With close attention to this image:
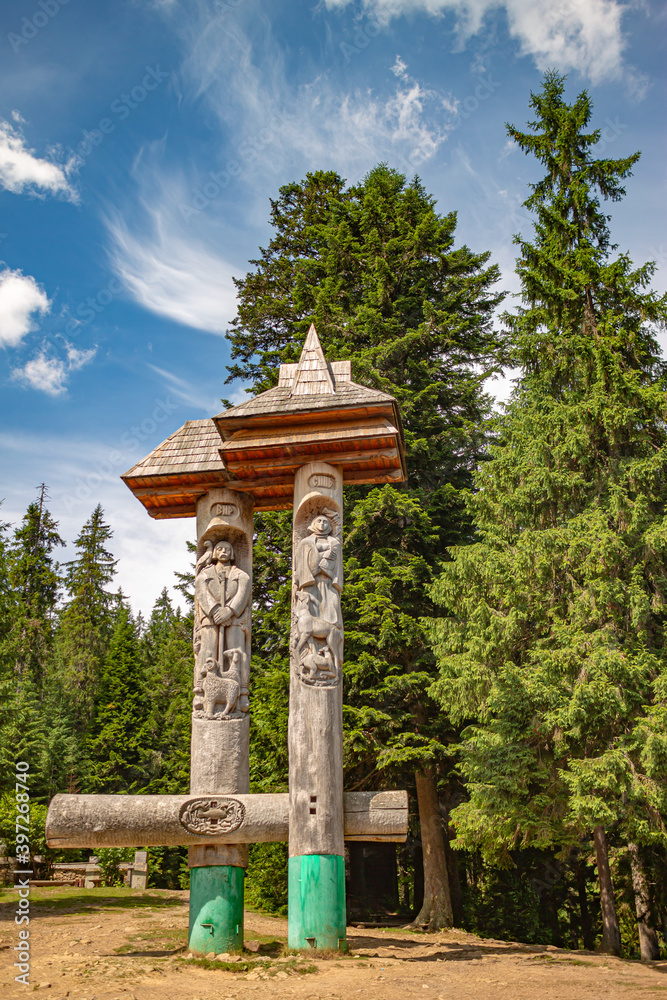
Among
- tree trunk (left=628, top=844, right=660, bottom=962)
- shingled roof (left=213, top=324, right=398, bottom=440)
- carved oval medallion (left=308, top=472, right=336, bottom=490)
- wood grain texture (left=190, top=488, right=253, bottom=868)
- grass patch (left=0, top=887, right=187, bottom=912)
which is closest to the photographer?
wood grain texture (left=190, top=488, right=253, bottom=868)

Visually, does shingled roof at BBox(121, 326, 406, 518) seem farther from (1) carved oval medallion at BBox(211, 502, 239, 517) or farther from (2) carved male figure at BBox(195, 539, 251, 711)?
(2) carved male figure at BBox(195, 539, 251, 711)

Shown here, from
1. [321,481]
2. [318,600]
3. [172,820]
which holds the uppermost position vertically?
[321,481]

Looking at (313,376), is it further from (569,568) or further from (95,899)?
(95,899)

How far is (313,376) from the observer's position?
1020 cm

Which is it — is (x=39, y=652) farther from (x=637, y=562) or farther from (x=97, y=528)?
(x=637, y=562)

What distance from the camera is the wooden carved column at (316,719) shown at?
8.11 m

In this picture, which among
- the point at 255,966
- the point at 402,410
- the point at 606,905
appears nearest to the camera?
the point at 255,966

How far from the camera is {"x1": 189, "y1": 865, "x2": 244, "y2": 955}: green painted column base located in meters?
8.39

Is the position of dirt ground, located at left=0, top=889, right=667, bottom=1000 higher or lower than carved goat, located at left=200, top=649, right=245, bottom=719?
lower

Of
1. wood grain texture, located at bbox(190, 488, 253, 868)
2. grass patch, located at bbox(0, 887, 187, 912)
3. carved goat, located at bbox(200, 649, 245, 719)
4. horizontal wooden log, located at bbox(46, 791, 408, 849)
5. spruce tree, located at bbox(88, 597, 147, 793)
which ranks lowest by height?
grass patch, located at bbox(0, 887, 187, 912)

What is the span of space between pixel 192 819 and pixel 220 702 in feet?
4.37

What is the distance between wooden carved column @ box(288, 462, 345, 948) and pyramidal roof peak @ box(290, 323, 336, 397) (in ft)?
3.22

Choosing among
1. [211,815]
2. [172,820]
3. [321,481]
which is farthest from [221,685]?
[321,481]

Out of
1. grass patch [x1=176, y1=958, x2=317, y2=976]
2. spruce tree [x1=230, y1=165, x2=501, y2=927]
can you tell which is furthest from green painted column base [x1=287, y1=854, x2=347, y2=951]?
spruce tree [x1=230, y1=165, x2=501, y2=927]
